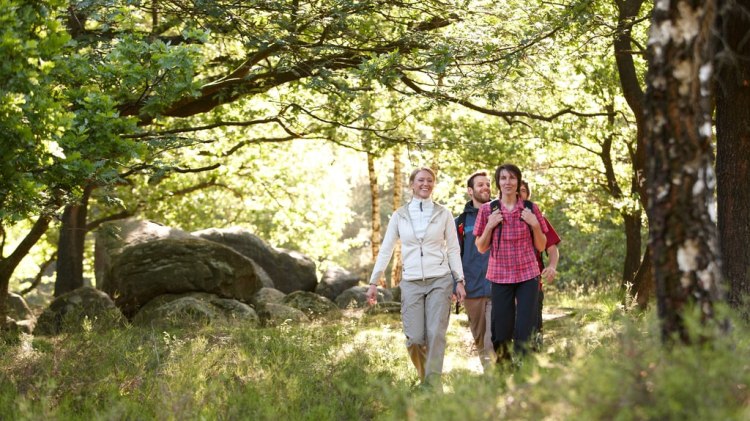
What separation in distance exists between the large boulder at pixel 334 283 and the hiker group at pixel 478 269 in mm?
14037

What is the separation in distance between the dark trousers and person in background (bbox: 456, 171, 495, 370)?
0.86 meters

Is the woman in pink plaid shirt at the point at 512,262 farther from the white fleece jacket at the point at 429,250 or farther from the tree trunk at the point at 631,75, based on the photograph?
the tree trunk at the point at 631,75

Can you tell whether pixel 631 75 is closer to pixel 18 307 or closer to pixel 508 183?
pixel 508 183

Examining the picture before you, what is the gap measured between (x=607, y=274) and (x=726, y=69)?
65.4 feet

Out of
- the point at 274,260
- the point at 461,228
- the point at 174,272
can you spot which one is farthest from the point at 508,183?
the point at 274,260

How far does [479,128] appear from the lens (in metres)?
22.1

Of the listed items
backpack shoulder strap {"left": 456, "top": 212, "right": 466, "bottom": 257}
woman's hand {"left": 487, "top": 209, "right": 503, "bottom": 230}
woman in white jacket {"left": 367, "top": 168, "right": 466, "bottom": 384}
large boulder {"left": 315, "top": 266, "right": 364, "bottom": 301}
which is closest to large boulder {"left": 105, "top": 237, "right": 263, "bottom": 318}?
large boulder {"left": 315, "top": 266, "right": 364, "bottom": 301}

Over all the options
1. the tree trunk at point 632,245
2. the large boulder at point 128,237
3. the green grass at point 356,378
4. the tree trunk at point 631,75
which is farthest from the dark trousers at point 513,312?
the tree trunk at point 632,245

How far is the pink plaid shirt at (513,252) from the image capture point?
7438mm

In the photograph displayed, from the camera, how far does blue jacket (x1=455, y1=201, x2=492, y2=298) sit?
340 inches

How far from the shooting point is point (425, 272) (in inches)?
311

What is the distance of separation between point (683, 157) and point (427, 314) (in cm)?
416

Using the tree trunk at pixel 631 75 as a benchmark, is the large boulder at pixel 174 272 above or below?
below

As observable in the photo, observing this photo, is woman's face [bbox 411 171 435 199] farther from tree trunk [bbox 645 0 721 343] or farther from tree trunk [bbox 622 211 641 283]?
tree trunk [bbox 622 211 641 283]
